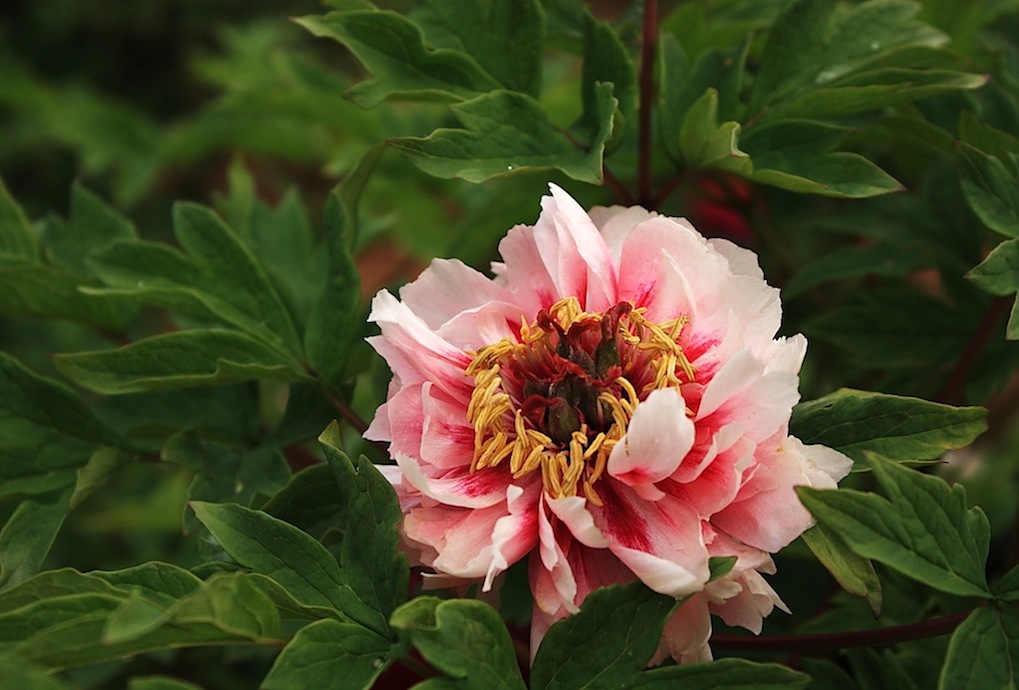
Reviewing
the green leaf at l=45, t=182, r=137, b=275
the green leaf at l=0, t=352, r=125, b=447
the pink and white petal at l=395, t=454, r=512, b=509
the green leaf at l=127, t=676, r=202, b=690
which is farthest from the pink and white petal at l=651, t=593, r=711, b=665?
the green leaf at l=45, t=182, r=137, b=275

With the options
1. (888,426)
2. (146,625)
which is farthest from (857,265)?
(146,625)

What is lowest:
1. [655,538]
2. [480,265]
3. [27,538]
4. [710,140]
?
[480,265]

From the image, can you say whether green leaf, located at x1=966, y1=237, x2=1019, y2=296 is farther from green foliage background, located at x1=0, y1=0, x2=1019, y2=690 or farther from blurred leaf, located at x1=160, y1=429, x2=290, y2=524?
blurred leaf, located at x1=160, y1=429, x2=290, y2=524

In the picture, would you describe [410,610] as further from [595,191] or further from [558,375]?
[595,191]

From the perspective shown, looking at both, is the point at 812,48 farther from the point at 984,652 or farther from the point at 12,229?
the point at 12,229

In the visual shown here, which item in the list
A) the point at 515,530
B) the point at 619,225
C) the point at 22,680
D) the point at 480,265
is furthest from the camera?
the point at 480,265

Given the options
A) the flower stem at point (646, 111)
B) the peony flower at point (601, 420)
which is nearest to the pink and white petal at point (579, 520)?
the peony flower at point (601, 420)

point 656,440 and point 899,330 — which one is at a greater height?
point 656,440
